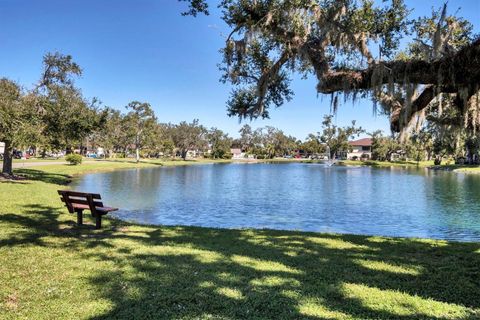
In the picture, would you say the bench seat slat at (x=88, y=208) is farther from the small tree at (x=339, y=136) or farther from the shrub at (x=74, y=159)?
the small tree at (x=339, y=136)

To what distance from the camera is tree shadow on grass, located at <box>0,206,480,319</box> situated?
455 cm

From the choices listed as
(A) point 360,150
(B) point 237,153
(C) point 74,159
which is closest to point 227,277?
(C) point 74,159

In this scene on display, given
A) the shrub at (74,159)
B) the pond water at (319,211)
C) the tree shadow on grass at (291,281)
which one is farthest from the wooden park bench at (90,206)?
the shrub at (74,159)

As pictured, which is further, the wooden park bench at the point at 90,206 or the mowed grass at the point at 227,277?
the wooden park bench at the point at 90,206

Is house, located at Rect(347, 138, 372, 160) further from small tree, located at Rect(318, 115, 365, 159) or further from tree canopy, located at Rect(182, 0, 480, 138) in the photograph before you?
tree canopy, located at Rect(182, 0, 480, 138)

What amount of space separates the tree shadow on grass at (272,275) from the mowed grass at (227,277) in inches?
0.6

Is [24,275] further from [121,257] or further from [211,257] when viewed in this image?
[211,257]

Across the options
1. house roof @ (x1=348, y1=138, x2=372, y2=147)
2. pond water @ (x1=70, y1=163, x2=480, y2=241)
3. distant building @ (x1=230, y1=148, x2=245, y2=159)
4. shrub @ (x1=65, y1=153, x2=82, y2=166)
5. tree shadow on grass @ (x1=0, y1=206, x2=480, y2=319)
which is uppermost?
house roof @ (x1=348, y1=138, x2=372, y2=147)

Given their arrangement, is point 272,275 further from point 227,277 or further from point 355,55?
point 355,55

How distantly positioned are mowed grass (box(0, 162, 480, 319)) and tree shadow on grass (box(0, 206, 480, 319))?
15 millimetres

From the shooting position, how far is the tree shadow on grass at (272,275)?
14.9ft

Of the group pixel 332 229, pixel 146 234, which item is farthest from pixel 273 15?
pixel 332 229

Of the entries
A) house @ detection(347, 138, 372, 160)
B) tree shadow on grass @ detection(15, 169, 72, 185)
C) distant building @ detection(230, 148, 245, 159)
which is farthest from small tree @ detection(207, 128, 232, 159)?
tree shadow on grass @ detection(15, 169, 72, 185)

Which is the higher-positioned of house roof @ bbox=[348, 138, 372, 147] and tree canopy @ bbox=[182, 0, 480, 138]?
house roof @ bbox=[348, 138, 372, 147]
